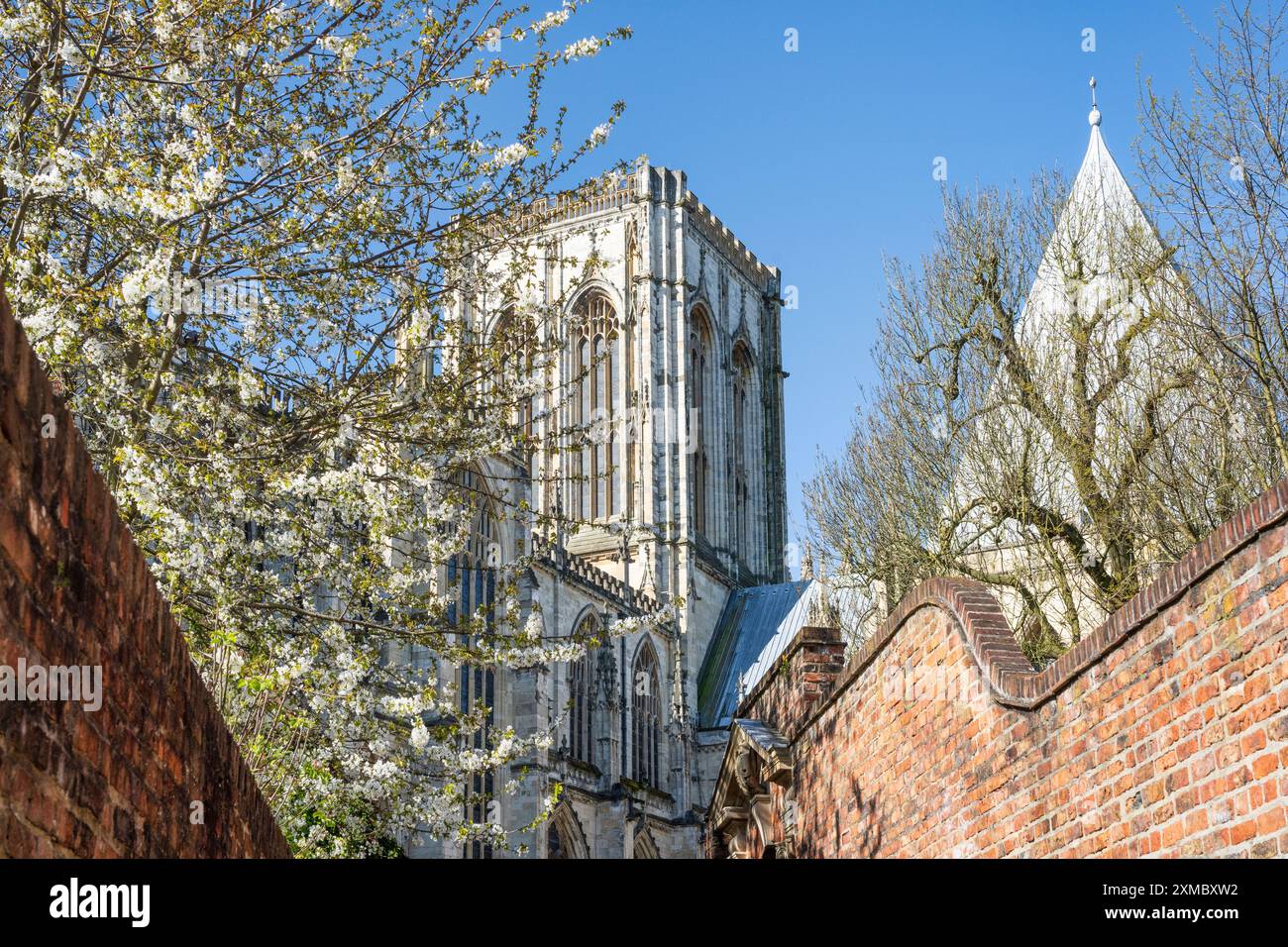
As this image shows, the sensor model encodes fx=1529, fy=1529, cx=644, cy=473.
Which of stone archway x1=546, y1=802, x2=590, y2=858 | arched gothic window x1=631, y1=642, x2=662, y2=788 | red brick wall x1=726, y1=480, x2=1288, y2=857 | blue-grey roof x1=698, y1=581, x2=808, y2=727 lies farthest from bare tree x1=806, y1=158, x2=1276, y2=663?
blue-grey roof x1=698, y1=581, x2=808, y2=727

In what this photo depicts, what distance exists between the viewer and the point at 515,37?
914 cm

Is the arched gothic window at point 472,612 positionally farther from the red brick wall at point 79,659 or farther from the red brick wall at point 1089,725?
the red brick wall at point 79,659

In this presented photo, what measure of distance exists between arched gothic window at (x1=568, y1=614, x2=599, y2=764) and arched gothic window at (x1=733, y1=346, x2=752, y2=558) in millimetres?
15013

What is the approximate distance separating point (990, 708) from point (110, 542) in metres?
4.32

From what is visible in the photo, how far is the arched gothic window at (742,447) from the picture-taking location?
56.0 m

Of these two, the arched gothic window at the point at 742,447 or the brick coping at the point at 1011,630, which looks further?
the arched gothic window at the point at 742,447

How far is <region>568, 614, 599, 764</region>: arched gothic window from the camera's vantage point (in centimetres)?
4012

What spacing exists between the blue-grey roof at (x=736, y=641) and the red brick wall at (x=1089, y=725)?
1563 inches

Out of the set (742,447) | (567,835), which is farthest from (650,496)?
(567,835)

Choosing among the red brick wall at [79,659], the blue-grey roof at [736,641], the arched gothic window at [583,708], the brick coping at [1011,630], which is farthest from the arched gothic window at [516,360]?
the blue-grey roof at [736,641]

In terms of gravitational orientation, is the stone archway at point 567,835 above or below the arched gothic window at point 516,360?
below

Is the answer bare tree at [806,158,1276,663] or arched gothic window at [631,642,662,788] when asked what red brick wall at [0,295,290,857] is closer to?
bare tree at [806,158,1276,663]
